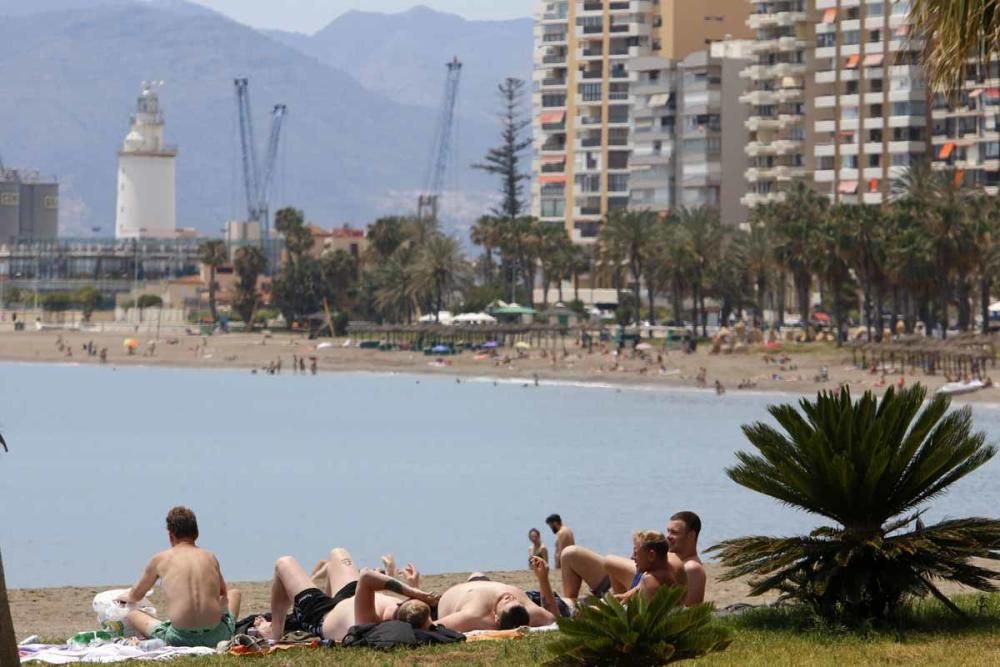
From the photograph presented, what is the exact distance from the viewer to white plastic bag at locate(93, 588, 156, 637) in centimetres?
1259

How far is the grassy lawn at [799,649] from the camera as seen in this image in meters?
10.8

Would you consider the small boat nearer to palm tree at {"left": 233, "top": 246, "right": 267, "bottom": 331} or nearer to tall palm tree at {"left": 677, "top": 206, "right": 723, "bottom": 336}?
tall palm tree at {"left": 677, "top": 206, "right": 723, "bottom": 336}

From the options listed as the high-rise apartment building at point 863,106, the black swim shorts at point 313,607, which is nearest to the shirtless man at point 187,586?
the black swim shorts at point 313,607

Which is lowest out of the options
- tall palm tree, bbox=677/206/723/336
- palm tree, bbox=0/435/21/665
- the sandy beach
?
the sandy beach

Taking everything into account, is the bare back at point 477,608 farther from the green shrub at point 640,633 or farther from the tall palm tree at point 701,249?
the tall palm tree at point 701,249

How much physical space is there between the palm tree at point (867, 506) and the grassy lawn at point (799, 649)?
208 mm

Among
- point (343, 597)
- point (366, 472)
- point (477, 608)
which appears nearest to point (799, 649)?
point (477, 608)

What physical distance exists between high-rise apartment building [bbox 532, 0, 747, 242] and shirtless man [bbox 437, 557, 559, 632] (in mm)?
125994

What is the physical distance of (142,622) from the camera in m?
12.4

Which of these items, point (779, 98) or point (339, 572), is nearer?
point (339, 572)

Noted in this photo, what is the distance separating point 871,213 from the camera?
3228 inches

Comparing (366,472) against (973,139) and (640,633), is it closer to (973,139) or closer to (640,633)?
(640,633)

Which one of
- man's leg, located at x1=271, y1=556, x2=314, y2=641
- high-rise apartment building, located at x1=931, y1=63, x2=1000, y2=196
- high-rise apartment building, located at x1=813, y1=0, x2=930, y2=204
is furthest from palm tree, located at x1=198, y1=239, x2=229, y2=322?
man's leg, located at x1=271, y1=556, x2=314, y2=641

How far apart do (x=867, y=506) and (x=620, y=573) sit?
237 cm
